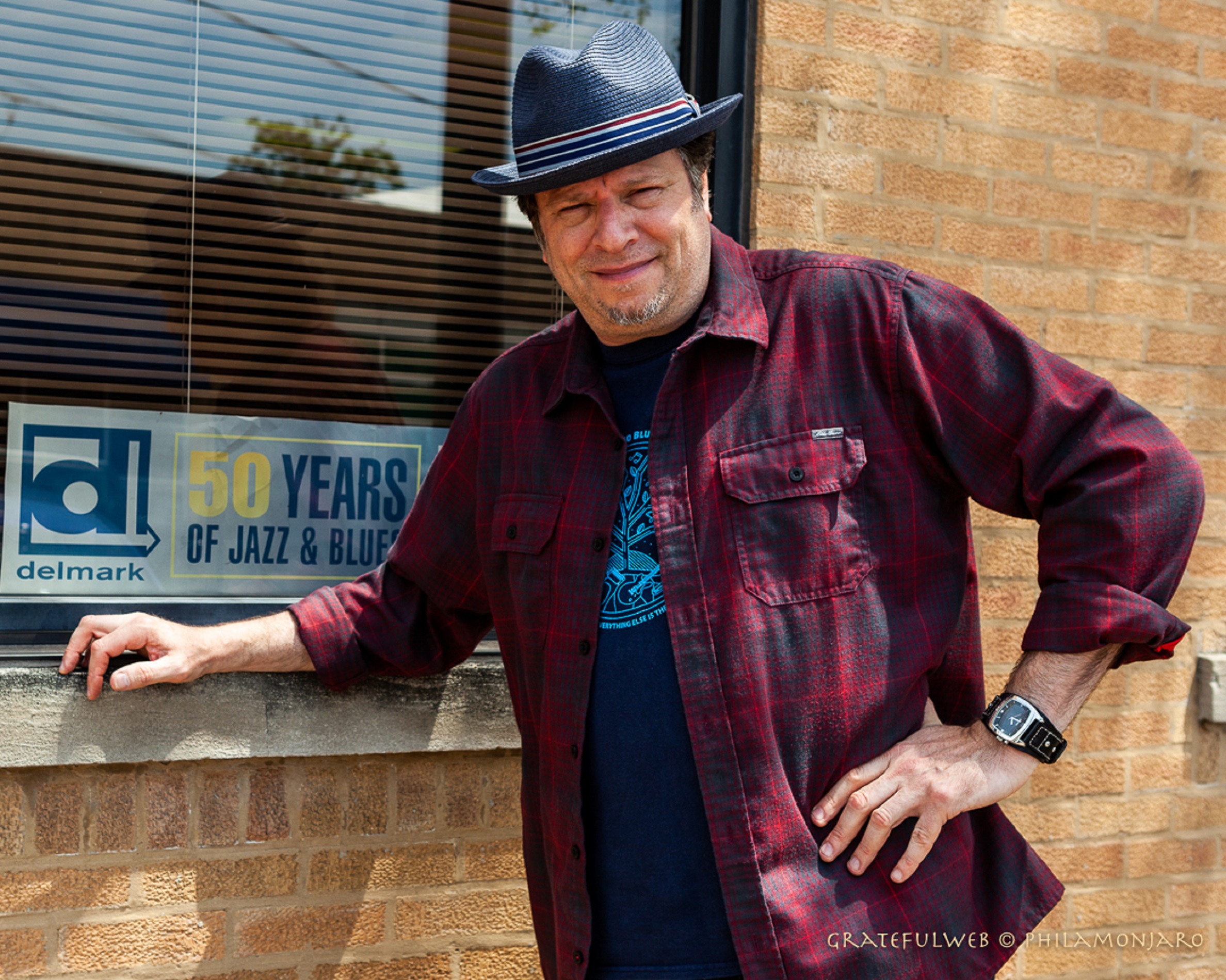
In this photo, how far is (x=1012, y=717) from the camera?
1.96 metres

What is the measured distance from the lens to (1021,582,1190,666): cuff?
1.87m

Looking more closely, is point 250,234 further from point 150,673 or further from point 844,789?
point 844,789

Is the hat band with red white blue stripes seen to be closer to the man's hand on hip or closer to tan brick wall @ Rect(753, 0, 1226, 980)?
tan brick wall @ Rect(753, 0, 1226, 980)

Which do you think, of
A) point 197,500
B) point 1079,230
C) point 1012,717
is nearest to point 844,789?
point 1012,717

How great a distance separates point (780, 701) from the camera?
190 centimetres

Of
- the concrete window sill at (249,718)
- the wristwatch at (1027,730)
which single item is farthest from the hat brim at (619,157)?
the concrete window sill at (249,718)

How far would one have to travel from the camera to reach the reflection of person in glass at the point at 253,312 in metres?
2.75

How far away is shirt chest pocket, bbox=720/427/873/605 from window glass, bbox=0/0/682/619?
120cm

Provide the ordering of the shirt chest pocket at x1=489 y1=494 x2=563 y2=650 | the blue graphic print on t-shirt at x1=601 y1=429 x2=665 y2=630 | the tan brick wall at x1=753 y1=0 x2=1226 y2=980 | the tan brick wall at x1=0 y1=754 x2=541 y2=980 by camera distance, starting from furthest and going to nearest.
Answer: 1. the tan brick wall at x1=753 y1=0 x2=1226 y2=980
2. the tan brick wall at x1=0 y1=754 x2=541 y2=980
3. the shirt chest pocket at x1=489 y1=494 x2=563 y2=650
4. the blue graphic print on t-shirt at x1=601 y1=429 x2=665 y2=630

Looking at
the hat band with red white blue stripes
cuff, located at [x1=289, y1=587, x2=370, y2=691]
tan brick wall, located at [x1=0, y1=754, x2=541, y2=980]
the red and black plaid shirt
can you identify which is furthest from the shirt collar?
tan brick wall, located at [x1=0, y1=754, x2=541, y2=980]

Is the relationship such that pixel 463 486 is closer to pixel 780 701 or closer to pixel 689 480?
pixel 689 480

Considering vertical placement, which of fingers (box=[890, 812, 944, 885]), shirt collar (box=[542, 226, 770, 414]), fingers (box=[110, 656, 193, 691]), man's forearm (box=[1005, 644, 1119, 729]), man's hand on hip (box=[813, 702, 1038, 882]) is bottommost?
fingers (box=[890, 812, 944, 885])

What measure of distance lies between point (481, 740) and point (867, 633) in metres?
1.13

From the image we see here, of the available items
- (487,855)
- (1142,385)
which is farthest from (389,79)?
(1142,385)
